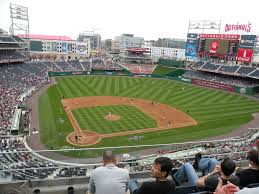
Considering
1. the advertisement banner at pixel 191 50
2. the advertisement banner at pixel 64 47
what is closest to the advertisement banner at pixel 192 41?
the advertisement banner at pixel 191 50

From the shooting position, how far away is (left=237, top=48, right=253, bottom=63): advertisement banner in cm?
6035

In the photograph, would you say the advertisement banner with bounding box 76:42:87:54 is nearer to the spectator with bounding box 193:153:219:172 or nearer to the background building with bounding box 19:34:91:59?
the background building with bounding box 19:34:91:59

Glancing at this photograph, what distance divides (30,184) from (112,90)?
48.0 meters

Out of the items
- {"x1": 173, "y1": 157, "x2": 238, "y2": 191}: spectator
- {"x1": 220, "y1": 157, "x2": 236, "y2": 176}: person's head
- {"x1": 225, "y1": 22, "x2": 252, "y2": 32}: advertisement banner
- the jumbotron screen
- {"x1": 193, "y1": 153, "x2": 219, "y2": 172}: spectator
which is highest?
{"x1": 225, "y1": 22, "x2": 252, "y2": 32}: advertisement banner

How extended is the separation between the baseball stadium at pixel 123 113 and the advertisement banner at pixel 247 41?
22cm

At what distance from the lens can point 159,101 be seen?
45.9m

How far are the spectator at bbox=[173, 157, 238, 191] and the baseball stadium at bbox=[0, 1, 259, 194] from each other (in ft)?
0.98

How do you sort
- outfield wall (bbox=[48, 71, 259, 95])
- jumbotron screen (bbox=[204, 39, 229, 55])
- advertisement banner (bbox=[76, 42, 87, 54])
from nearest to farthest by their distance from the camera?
outfield wall (bbox=[48, 71, 259, 95])
jumbotron screen (bbox=[204, 39, 229, 55])
advertisement banner (bbox=[76, 42, 87, 54])

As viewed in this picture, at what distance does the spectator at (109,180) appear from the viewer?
172 inches

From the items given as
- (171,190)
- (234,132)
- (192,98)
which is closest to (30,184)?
(171,190)

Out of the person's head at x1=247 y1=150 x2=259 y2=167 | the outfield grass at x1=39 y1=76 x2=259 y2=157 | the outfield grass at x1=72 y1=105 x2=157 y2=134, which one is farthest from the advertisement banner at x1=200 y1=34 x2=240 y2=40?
the person's head at x1=247 y1=150 x2=259 y2=167

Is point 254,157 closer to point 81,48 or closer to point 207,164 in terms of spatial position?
point 207,164

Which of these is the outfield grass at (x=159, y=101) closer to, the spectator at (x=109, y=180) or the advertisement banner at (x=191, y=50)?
the advertisement banner at (x=191, y=50)

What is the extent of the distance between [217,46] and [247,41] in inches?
284
